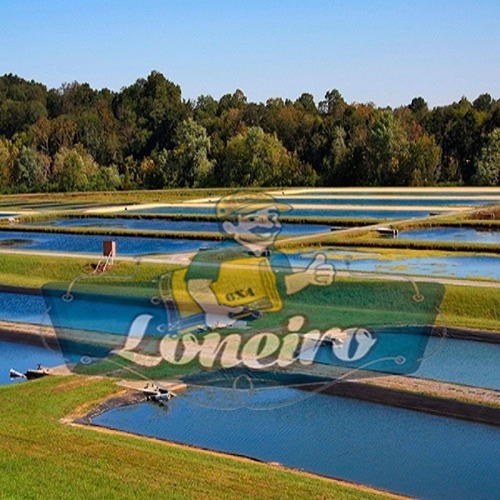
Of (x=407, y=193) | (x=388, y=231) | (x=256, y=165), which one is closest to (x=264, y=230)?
(x=388, y=231)

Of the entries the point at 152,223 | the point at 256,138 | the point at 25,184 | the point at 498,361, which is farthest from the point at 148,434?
the point at 25,184

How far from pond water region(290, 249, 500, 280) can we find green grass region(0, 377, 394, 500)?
1090 cm

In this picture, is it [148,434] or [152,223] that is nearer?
[148,434]

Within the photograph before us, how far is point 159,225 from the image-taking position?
Result: 3594cm

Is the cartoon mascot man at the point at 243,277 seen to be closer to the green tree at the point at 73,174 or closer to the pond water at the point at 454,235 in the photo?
the pond water at the point at 454,235

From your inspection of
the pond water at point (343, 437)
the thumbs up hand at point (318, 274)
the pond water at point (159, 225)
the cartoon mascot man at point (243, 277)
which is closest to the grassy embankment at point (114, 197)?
the pond water at point (159, 225)

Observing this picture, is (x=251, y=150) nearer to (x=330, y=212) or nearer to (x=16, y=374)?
(x=330, y=212)

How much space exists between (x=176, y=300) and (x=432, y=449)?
3.22 metres

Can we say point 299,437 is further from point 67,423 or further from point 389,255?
point 389,255

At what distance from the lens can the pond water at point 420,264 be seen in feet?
69.6

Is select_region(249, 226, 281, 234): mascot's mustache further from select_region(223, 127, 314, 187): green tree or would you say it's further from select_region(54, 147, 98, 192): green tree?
select_region(54, 147, 98, 192): green tree

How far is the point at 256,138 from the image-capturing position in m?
60.1

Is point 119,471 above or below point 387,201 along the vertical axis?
below

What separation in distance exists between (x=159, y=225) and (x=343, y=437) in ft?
85.1
